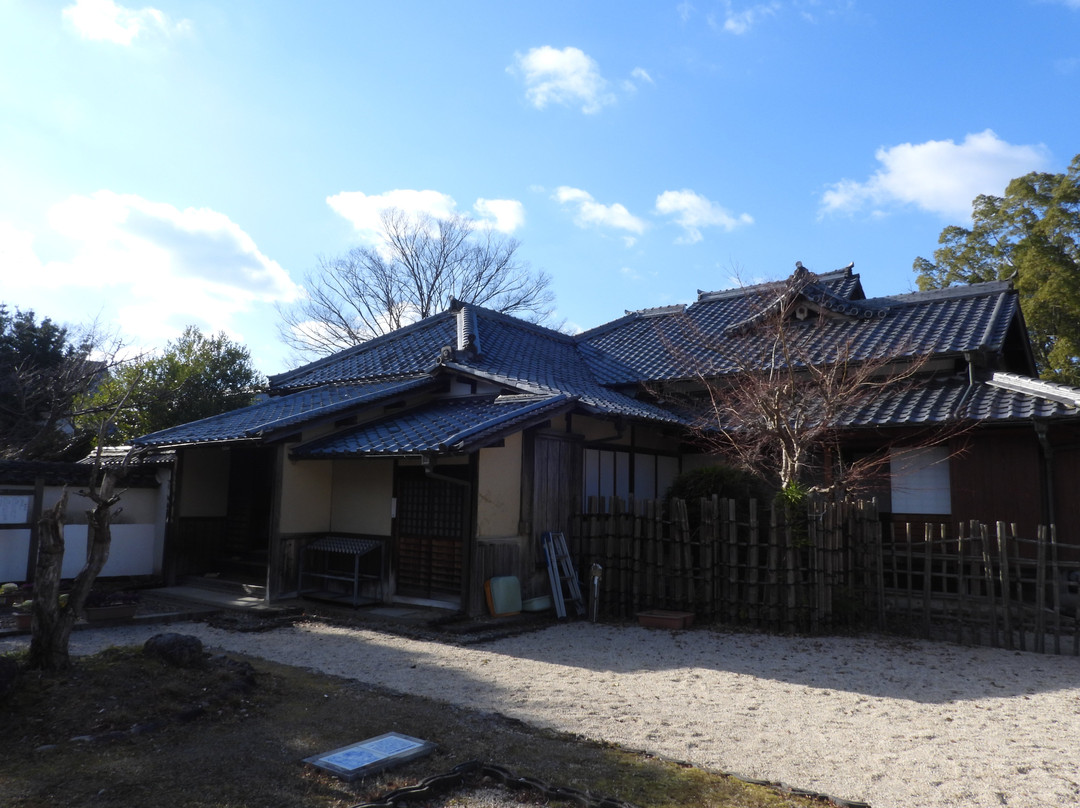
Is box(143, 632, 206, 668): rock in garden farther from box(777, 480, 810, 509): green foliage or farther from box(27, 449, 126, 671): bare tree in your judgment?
box(777, 480, 810, 509): green foliage

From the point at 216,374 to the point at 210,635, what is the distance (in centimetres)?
1286

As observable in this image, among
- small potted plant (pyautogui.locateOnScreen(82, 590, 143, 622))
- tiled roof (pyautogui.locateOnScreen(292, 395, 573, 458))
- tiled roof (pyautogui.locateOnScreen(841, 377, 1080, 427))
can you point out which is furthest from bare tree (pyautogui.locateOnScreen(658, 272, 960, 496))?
small potted plant (pyautogui.locateOnScreen(82, 590, 143, 622))

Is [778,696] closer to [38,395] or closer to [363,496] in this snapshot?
[363,496]

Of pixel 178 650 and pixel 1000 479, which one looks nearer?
pixel 178 650

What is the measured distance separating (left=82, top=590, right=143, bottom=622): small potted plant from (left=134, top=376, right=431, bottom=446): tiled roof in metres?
2.43

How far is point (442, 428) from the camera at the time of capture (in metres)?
10.4

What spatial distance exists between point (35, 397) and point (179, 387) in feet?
10.2

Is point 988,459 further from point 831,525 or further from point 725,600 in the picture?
point 725,600

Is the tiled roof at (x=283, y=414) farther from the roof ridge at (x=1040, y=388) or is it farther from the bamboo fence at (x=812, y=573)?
the roof ridge at (x=1040, y=388)

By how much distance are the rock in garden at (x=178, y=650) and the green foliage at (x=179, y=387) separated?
13373 millimetres

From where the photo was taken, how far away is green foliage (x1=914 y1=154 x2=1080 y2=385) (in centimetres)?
2002

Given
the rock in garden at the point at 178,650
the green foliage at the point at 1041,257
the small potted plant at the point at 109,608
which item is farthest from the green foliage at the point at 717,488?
the green foliage at the point at 1041,257

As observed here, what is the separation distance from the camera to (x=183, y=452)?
516 inches

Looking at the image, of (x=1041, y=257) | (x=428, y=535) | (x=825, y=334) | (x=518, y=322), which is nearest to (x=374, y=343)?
(x=518, y=322)
